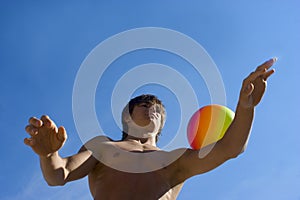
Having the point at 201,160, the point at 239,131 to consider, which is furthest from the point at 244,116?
the point at 201,160

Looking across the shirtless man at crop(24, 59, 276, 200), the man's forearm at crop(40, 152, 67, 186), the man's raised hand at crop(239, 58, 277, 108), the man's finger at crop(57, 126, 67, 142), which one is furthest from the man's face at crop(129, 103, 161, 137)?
the man's finger at crop(57, 126, 67, 142)

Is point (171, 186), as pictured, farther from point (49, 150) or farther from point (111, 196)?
point (49, 150)

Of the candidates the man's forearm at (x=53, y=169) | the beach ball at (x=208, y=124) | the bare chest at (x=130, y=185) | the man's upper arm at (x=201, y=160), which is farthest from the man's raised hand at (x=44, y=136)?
the beach ball at (x=208, y=124)

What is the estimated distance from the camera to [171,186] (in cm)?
502

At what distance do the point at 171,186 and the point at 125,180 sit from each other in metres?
0.54

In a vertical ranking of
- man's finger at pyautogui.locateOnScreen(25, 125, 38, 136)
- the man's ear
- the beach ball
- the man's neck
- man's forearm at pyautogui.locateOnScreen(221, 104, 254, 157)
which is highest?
the man's ear

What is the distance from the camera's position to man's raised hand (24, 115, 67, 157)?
3994 mm

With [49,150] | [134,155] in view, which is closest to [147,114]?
[134,155]

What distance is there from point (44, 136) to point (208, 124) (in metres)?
2.14

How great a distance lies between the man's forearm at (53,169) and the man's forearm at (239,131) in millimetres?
1593

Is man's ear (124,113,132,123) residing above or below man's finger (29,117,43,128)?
above

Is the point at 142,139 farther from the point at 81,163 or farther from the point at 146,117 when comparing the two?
the point at 81,163

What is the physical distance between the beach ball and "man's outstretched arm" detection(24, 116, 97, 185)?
4.72 ft

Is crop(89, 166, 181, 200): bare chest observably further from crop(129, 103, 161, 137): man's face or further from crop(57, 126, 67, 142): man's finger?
crop(57, 126, 67, 142): man's finger
